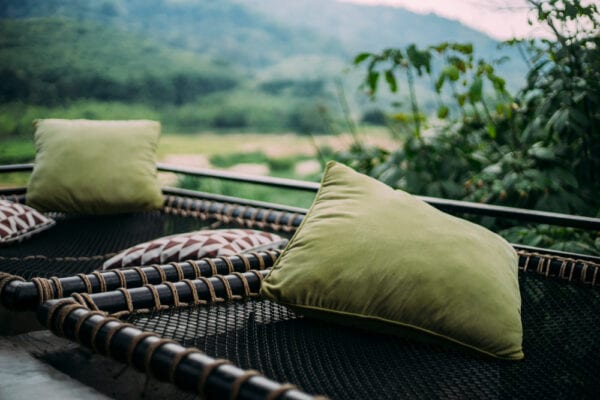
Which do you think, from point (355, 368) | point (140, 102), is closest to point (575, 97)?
point (355, 368)

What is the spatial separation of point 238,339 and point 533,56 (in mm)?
1773

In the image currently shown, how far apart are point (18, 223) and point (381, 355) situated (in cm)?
156

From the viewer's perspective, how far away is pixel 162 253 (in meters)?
1.75

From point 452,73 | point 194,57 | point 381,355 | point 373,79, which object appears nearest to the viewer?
point 381,355

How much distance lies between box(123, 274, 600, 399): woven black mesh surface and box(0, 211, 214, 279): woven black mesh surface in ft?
2.28

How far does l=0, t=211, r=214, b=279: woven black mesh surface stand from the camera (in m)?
1.82

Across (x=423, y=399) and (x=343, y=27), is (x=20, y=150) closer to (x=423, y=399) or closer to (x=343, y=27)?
(x=343, y=27)

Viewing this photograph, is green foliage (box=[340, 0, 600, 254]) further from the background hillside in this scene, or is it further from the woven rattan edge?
the background hillside

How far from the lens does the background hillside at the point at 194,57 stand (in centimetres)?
548

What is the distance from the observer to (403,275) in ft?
3.89

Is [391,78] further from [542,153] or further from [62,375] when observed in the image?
[62,375]

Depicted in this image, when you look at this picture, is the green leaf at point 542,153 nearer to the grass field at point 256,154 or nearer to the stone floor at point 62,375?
the stone floor at point 62,375

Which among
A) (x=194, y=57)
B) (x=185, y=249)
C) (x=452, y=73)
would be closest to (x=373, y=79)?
(x=452, y=73)

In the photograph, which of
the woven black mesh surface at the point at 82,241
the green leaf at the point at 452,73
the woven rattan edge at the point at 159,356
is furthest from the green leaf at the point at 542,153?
the woven rattan edge at the point at 159,356
